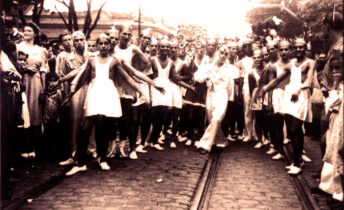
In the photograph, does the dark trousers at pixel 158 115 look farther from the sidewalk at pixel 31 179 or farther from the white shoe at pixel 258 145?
the sidewalk at pixel 31 179

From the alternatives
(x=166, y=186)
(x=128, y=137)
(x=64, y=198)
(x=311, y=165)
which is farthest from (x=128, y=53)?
(x=311, y=165)

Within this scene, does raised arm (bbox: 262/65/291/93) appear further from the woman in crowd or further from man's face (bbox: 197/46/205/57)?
the woman in crowd

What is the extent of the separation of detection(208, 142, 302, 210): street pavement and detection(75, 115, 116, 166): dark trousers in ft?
6.83

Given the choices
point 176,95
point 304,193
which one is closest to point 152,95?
point 176,95

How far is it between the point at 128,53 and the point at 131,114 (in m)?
1.24

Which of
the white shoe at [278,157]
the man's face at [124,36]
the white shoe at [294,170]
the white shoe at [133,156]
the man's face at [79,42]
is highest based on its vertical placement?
the man's face at [124,36]

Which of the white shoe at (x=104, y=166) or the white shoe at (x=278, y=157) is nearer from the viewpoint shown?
the white shoe at (x=104, y=166)

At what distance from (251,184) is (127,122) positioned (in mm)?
2871

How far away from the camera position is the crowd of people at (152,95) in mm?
5818

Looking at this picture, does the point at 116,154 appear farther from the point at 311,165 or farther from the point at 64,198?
the point at 311,165

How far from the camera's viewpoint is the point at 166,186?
6.43 metres

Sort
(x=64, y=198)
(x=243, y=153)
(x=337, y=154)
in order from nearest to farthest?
(x=337, y=154), (x=64, y=198), (x=243, y=153)

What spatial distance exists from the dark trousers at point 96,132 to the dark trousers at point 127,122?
889mm

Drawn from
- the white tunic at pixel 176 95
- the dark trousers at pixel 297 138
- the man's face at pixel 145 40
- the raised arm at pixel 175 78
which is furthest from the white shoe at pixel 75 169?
the man's face at pixel 145 40
